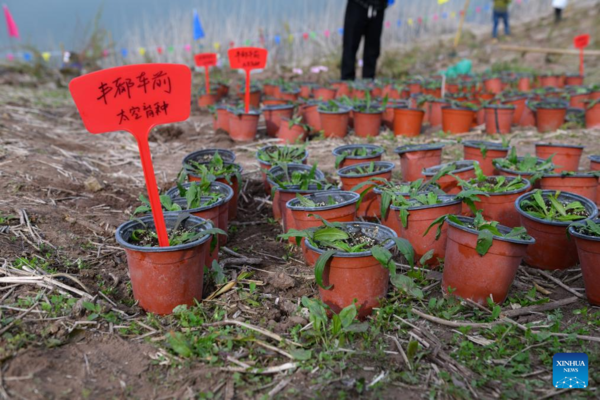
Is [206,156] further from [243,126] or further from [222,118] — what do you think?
[222,118]

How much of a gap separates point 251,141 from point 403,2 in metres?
11.1

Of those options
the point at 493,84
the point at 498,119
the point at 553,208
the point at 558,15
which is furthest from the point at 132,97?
the point at 558,15

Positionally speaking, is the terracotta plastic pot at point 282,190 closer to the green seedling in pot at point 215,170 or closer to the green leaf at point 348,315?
the green seedling in pot at point 215,170

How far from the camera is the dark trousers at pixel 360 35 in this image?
27.0 feet

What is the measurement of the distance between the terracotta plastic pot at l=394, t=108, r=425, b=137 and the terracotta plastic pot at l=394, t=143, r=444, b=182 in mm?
1755

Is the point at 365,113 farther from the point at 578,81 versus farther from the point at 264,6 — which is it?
the point at 264,6

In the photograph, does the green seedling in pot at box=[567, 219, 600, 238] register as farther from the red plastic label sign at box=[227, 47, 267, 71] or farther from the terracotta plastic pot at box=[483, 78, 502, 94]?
the terracotta plastic pot at box=[483, 78, 502, 94]

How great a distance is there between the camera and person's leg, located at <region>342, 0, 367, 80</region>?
818cm

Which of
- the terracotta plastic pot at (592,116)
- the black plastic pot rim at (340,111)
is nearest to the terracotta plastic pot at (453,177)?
the black plastic pot rim at (340,111)

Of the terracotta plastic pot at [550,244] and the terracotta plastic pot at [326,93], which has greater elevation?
the terracotta plastic pot at [326,93]

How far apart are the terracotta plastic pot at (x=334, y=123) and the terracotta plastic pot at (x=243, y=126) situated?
0.84 m

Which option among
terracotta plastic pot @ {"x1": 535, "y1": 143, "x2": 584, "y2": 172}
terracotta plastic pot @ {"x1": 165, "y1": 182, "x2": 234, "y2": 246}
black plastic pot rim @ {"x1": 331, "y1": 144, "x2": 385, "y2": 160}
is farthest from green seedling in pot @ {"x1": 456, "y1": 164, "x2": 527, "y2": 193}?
terracotta plastic pot @ {"x1": 165, "y1": 182, "x2": 234, "y2": 246}

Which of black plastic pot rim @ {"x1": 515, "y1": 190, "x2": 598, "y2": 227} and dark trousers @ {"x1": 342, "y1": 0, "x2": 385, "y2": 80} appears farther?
dark trousers @ {"x1": 342, "y1": 0, "x2": 385, "y2": 80}

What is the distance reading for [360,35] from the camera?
8508mm
